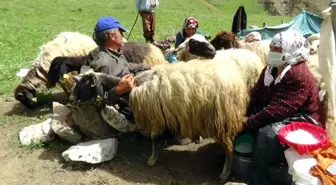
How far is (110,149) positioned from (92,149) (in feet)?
0.62

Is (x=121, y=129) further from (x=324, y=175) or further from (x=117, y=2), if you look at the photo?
(x=117, y=2)

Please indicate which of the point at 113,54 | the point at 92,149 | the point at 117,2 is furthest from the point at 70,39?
the point at 117,2

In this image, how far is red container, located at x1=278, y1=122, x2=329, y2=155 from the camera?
11.5 feet

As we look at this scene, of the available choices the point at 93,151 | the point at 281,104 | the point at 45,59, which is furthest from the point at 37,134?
the point at 281,104

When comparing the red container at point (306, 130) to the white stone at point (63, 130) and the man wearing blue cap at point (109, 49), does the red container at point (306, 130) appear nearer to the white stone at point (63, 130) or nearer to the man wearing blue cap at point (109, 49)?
the man wearing blue cap at point (109, 49)

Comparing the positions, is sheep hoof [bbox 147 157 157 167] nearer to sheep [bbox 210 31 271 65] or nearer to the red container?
the red container

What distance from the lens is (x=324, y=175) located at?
3.28 m

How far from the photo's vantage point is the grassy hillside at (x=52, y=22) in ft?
30.6

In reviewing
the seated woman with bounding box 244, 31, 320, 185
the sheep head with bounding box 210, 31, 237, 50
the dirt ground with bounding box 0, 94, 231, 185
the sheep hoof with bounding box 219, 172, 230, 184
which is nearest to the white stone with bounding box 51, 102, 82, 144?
the dirt ground with bounding box 0, 94, 231, 185

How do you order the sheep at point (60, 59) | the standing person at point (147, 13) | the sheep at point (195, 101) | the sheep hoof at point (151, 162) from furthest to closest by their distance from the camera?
the standing person at point (147, 13)
the sheep at point (60, 59)
the sheep hoof at point (151, 162)
the sheep at point (195, 101)

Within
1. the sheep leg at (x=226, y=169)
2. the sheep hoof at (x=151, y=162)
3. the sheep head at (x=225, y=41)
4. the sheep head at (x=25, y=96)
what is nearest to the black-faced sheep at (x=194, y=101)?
the sheep leg at (x=226, y=169)

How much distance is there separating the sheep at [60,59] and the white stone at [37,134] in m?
0.84

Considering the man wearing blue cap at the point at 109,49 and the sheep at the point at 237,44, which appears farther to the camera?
the sheep at the point at 237,44

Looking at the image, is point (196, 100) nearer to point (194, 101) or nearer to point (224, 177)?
point (194, 101)
